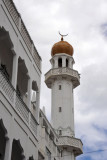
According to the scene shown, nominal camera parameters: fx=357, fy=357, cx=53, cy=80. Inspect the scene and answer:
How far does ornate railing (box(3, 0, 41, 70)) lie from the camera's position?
14.4 m

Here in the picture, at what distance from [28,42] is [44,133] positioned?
4.86 meters

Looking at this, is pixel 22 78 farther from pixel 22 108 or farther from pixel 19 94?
pixel 22 108

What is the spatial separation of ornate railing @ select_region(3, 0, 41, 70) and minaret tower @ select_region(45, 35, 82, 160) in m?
19.3

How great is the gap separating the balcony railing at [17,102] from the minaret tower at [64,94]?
20350mm

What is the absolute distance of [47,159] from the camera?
1894 centimetres

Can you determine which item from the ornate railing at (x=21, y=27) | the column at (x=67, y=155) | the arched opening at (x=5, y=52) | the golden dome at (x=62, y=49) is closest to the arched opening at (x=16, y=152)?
the arched opening at (x=5, y=52)

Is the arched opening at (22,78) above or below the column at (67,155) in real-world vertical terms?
below

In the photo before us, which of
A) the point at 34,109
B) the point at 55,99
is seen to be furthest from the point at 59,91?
Answer: the point at 34,109

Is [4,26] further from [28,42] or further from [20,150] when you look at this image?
[20,150]

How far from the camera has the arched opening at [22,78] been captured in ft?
52.8

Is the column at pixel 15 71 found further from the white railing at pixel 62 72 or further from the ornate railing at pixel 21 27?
the white railing at pixel 62 72

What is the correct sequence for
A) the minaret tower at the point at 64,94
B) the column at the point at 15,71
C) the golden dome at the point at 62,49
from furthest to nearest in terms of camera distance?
the golden dome at the point at 62,49
the minaret tower at the point at 64,94
the column at the point at 15,71

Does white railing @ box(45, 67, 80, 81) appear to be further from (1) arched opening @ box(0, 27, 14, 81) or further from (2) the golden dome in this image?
(1) arched opening @ box(0, 27, 14, 81)

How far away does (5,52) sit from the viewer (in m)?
15.9
